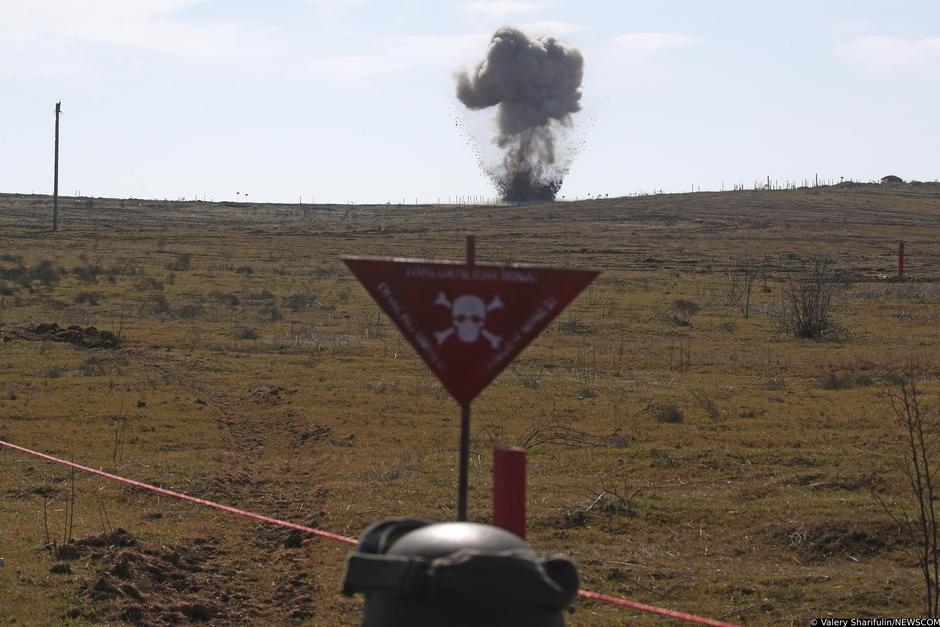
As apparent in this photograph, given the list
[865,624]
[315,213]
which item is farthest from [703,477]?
[315,213]

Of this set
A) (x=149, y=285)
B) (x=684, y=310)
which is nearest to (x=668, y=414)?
(x=684, y=310)

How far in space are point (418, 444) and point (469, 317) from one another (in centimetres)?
1015

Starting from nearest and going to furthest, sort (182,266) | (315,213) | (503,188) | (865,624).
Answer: (865,624) < (182,266) < (503,188) < (315,213)

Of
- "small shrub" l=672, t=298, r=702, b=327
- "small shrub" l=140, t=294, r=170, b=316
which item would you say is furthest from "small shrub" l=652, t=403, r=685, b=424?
"small shrub" l=140, t=294, r=170, b=316

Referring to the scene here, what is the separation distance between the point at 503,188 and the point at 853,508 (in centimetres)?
8252

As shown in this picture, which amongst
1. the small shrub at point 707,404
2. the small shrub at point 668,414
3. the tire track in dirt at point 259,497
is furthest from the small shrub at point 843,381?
the tire track in dirt at point 259,497

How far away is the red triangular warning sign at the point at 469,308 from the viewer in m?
4.91

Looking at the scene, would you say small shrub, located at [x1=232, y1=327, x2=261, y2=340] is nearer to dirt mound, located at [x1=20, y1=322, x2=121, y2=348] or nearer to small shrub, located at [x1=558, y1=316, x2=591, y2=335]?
dirt mound, located at [x1=20, y1=322, x2=121, y2=348]

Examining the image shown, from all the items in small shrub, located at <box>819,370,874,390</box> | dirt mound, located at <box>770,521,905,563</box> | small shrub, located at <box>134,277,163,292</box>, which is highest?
small shrub, located at <box>134,277,163,292</box>

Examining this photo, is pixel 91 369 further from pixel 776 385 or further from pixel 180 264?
pixel 180 264

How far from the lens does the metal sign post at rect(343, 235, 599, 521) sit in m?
4.91

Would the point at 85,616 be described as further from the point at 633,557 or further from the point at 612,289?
the point at 612,289

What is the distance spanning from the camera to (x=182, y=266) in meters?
46.7

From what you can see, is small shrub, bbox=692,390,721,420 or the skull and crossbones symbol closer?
the skull and crossbones symbol
